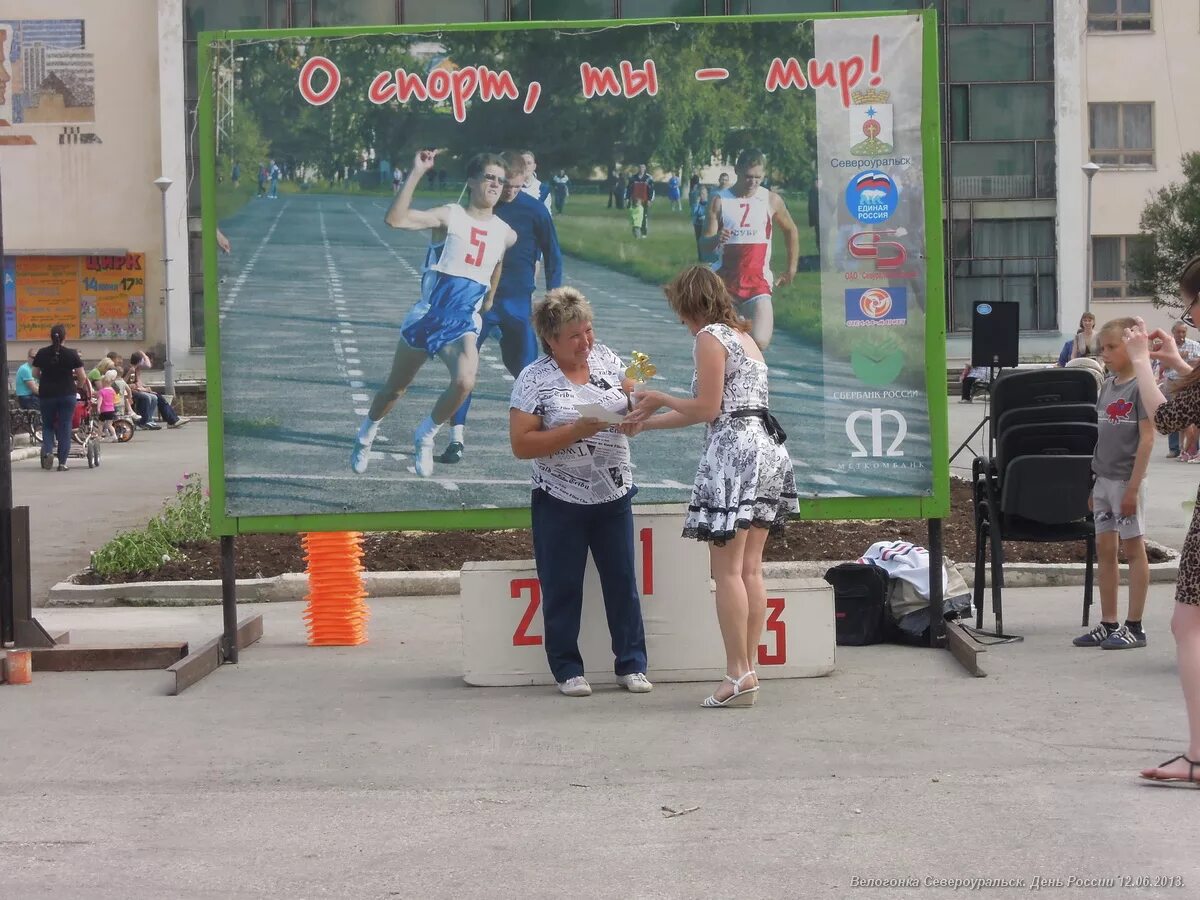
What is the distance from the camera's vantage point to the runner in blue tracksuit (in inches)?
345

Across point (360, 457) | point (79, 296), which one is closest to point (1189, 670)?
point (360, 457)

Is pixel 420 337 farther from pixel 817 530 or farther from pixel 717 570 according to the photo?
pixel 817 530

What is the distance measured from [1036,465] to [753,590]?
8.35 ft

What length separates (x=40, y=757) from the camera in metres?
6.81

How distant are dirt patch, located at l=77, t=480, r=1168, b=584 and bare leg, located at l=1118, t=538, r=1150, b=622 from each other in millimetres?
3167

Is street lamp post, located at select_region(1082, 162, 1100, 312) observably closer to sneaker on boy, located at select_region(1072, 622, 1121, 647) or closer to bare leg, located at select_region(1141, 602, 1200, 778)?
sneaker on boy, located at select_region(1072, 622, 1121, 647)

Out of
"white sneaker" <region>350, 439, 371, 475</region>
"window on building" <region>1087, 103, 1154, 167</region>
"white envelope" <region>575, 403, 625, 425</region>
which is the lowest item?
"white sneaker" <region>350, 439, 371, 475</region>

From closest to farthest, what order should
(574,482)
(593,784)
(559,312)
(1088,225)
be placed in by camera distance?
(593,784) < (559,312) < (574,482) < (1088,225)

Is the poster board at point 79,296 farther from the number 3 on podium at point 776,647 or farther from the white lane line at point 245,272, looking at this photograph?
the number 3 on podium at point 776,647

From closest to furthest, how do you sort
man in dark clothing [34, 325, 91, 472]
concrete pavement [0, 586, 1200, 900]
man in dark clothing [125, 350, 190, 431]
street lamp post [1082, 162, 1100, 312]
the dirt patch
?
concrete pavement [0, 586, 1200, 900], the dirt patch, man in dark clothing [34, 325, 91, 472], man in dark clothing [125, 350, 190, 431], street lamp post [1082, 162, 1100, 312]

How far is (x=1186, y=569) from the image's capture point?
5840 mm

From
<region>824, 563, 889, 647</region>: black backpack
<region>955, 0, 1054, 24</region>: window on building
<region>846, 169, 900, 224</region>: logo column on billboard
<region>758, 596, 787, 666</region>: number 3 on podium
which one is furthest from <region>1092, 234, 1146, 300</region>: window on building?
<region>758, 596, 787, 666</region>: number 3 on podium

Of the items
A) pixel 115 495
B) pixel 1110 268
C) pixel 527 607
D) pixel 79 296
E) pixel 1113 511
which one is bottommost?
pixel 115 495

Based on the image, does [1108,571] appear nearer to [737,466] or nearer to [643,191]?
[737,466]
